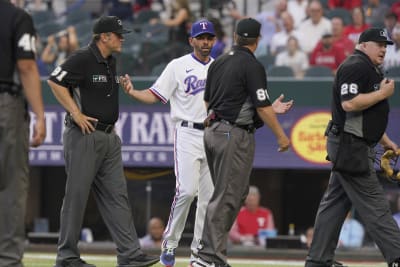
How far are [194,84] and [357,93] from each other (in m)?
1.78

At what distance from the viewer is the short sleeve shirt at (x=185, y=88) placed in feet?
31.1

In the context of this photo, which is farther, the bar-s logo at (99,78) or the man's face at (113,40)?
the man's face at (113,40)

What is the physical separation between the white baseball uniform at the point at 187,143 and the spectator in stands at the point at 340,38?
6065mm

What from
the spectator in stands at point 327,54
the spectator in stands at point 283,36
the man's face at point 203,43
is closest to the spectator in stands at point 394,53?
the spectator in stands at point 327,54

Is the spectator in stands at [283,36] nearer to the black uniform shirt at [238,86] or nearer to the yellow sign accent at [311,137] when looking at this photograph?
the yellow sign accent at [311,137]

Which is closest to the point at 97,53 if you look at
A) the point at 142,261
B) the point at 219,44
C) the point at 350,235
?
the point at 142,261

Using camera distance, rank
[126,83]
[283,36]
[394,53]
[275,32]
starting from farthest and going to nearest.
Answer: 1. [275,32]
2. [283,36]
3. [394,53]
4. [126,83]

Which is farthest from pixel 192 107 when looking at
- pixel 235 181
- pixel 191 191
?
pixel 235 181

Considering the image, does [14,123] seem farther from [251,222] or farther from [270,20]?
[270,20]

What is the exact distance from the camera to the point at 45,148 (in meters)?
15.3

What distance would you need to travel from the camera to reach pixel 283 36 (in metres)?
16.7

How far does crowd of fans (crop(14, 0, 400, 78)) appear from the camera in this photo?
15609 millimetres

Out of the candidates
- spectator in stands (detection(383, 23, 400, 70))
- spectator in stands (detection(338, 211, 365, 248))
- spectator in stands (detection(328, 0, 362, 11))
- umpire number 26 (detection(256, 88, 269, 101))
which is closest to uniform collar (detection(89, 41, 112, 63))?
umpire number 26 (detection(256, 88, 269, 101))

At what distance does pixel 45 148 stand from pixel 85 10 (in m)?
5.05
